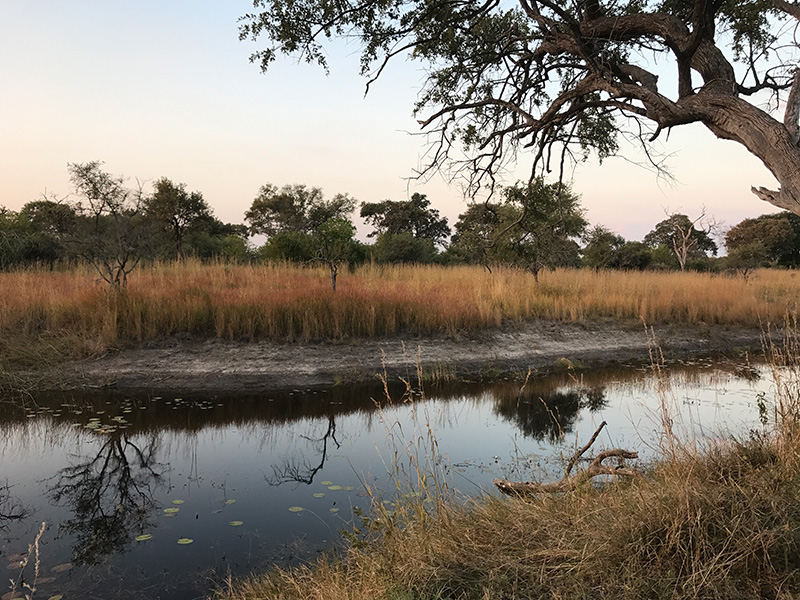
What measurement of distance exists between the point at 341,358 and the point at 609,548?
7888 mm

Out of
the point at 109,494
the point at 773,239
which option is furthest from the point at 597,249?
the point at 109,494

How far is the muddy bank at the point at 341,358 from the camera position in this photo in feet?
28.6

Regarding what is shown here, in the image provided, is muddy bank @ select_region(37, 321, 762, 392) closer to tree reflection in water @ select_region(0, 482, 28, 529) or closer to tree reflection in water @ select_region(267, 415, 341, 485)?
tree reflection in water @ select_region(267, 415, 341, 485)

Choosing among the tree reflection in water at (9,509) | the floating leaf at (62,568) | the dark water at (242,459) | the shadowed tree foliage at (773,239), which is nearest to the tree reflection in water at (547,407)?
the dark water at (242,459)

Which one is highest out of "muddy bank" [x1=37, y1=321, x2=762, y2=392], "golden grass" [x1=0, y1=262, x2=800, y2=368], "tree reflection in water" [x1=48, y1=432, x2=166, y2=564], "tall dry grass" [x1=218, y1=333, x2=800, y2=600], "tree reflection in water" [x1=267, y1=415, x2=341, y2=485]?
"golden grass" [x1=0, y1=262, x2=800, y2=368]

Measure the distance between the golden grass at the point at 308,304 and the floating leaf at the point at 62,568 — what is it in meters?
6.72

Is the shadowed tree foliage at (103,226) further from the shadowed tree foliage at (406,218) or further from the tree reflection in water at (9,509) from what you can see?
the shadowed tree foliage at (406,218)

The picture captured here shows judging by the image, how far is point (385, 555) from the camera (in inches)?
118

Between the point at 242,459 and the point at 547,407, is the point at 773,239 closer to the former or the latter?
the point at 547,407

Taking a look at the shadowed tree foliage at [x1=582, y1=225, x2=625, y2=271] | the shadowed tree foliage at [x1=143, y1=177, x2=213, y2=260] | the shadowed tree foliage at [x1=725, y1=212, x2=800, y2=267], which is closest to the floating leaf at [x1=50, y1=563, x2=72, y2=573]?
the shadowed tree foliage at [x1=143, y1=177, x2=213, y2=260]

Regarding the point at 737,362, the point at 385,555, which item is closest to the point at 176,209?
the point at 737,362

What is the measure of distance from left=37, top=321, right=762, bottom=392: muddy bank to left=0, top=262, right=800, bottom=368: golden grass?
391 millimetres

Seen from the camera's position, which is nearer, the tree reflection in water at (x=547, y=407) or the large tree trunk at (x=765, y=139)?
the large tree trunk at (x=765, y=139)

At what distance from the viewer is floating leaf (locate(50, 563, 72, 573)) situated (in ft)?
11.2
